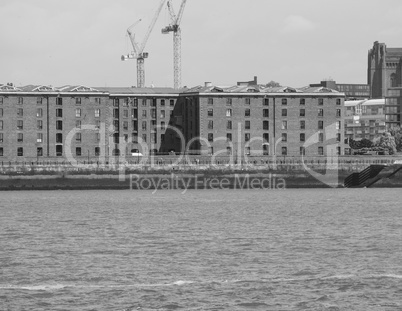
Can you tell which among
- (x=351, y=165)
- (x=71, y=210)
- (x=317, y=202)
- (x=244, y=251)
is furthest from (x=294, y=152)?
(x=244, y=251)

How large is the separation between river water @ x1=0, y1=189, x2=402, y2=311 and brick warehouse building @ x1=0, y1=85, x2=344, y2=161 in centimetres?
6261

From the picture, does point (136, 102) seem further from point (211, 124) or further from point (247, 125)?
point (247, 125)

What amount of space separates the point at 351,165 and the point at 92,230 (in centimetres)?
7247

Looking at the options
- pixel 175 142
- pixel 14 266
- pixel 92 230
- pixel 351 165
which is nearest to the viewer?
pixel 14 266

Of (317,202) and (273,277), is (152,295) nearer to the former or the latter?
(273,277)

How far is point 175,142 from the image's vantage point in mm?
173875

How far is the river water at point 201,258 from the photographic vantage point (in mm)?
43812

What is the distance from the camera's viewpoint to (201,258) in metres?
55.3

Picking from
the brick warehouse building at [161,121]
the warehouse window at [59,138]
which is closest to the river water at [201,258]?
the warehouse window at [59,138]

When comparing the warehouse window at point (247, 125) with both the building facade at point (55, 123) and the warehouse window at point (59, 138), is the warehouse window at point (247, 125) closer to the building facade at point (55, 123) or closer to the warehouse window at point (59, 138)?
the building facade at point (55, 123)

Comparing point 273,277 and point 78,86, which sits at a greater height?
point 78,86

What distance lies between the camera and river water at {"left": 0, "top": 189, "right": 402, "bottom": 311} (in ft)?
144

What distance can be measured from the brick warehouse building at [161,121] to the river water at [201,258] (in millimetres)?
62608

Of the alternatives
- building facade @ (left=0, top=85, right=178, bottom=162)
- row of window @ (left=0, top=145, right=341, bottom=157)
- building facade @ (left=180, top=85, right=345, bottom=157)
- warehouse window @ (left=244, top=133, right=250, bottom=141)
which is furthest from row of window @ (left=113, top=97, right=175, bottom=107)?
warehouse window @ (left=244, top=133, right=250, bottom=141)
